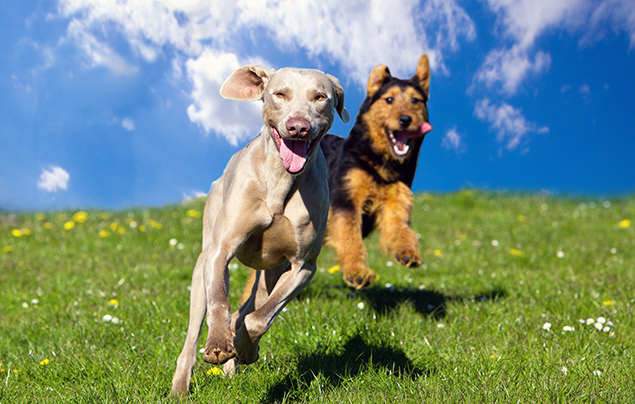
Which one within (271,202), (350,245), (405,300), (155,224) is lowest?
(271,202)

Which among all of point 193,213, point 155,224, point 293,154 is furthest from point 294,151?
point 193,213

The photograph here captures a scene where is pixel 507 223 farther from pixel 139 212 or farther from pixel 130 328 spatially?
pixel 130 328

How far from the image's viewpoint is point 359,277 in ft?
14.9

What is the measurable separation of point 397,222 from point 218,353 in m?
2.68

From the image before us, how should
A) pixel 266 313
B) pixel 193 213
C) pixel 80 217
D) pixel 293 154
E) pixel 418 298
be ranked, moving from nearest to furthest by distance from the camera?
pixel 293 154, pixel 266 313, pixel 418 298, pixel 80 217, pixel 193 213

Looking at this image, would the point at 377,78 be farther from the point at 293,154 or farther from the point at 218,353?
the point at 218,353

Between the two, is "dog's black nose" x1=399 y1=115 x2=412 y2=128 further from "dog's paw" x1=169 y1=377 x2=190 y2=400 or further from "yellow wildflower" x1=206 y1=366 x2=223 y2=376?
"dog's paw" x1=169 y1=377 x2=190 y2=400

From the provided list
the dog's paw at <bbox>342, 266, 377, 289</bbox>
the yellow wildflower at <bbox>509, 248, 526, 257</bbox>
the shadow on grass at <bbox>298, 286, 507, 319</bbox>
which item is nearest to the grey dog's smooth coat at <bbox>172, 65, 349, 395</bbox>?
the dog's paw at <bbox>342, 266, 377, 289</bbox>

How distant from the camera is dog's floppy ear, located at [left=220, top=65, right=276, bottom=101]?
10.3ft

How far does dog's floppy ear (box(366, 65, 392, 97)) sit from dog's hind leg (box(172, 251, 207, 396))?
89.1 inches

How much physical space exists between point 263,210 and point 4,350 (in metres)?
2.38

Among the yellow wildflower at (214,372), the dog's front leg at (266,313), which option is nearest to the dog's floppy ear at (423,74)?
the dog's front leg at (266,313)

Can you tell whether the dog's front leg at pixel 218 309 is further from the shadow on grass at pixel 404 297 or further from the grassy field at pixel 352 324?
the shadow on grass at pixel 404 297

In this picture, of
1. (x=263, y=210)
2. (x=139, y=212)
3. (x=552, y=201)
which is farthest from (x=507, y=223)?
(x=263, y=210)
